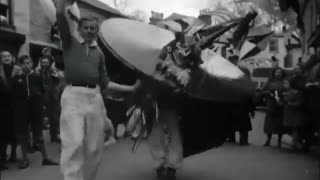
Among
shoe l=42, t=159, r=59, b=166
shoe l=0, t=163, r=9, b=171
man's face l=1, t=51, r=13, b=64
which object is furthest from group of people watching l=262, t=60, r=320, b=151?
shoe l=0, t=163, r=9, b=171

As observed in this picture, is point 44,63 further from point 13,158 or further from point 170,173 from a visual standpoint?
point 170,173

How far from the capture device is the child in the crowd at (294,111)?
1137 centimetres

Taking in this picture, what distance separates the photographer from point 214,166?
920 centimetres

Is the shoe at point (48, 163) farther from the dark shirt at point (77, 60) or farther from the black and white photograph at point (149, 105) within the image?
the dark shirt at point (77, 60)

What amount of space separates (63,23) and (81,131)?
1.06 m

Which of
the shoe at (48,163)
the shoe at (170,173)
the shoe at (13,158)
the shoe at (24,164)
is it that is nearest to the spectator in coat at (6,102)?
the shoe at (24,164)

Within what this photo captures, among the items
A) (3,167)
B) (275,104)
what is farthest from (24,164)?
(275,104)

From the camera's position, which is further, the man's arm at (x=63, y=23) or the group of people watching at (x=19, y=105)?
the group of people watching at (x=19, y=105)

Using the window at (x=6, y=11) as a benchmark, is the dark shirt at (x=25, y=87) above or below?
below

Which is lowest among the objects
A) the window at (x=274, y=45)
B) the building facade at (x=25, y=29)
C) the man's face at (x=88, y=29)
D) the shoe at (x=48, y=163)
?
the shoe at (x=48, y=163)

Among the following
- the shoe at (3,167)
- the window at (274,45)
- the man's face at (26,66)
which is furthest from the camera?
the window at (274,45)

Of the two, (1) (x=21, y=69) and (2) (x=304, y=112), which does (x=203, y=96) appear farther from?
(2) (x=304, y=112)

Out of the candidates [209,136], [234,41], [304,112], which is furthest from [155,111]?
[304,112]

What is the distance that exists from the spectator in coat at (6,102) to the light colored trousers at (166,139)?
2602 mm
